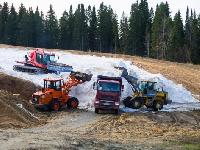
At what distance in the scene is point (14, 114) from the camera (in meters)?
31.7

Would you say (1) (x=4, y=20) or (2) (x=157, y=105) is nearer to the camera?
(2) (x=157, y=105)

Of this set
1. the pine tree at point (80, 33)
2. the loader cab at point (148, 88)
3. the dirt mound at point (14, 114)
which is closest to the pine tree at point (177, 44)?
the pine tree at point (80, 33)

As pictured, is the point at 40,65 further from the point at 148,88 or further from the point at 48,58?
the point at 148,88

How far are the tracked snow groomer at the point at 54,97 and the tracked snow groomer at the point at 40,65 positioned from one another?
730 cm

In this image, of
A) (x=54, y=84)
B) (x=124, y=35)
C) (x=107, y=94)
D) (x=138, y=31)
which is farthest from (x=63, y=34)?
(x=107, y=94)

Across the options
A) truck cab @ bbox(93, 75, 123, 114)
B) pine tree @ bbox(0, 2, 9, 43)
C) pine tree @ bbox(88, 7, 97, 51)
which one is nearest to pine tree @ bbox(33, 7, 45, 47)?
pine tree @ bbox(0, 2, 9, 43)

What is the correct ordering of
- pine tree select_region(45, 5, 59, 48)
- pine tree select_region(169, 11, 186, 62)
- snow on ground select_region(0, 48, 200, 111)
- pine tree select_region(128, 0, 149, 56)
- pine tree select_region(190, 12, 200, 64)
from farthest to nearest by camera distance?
pine tree select_region(45, 5, 59, 48) < pine tree select_region(128, 0, 149, 56) < pine tree select_region(190, 12, 200, 64) < pine tree select_region(169, 11, 186, 62) < snow on ground select_region(0, 48, 200, 111)

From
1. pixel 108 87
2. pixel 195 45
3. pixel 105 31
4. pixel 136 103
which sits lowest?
pixel 136 103

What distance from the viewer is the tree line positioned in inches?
3848

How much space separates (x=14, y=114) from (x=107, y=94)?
344 inches

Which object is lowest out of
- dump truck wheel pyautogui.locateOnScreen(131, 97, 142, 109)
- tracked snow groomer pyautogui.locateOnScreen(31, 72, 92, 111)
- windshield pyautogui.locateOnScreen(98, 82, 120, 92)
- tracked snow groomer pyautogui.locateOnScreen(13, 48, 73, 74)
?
dump truck wheel pyautogui.locateOnScreen(131, 97, 142, 109)

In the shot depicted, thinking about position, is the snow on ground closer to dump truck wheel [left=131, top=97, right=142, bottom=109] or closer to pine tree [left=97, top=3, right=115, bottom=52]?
dump truck wheel [left=131, top=97, right=142, bottom=109]

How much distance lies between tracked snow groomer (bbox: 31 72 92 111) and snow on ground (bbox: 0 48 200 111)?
206 centimetres

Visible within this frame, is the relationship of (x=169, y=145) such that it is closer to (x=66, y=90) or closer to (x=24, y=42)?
(x=66, y=90)
